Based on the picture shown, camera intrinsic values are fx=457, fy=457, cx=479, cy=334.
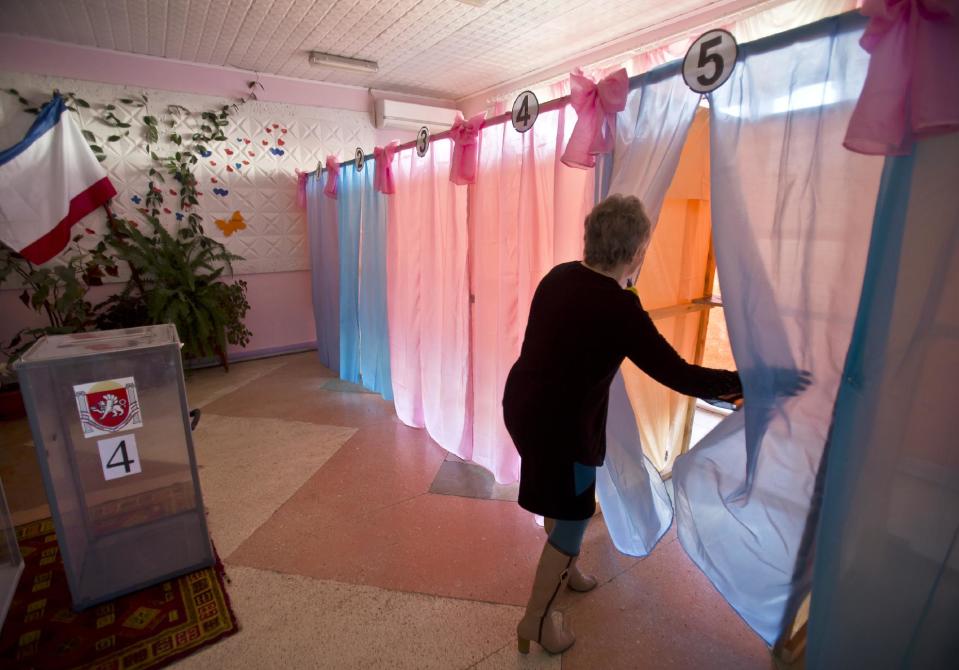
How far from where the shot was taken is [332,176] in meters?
3.75

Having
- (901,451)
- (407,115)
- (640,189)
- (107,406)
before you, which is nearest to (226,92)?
(407,115)

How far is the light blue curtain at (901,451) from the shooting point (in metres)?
0.96

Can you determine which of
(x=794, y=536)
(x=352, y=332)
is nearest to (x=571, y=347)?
(x=794, y=536)

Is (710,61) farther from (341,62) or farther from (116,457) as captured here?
(341,62)

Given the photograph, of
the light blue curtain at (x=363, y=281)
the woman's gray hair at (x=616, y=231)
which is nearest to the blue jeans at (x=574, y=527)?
the woman's gray hair at (x=616, y=231)

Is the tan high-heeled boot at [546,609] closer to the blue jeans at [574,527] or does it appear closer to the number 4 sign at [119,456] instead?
the blue jeans at [574,527]

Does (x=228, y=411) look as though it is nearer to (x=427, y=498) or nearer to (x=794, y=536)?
(x=427, y=498)

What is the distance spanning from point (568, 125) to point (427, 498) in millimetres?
1869

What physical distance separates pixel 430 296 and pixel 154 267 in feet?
8.46

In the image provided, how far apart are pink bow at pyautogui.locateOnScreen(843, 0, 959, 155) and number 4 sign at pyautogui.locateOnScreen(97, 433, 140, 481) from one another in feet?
7.52

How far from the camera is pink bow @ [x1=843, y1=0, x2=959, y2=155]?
0.88 metres

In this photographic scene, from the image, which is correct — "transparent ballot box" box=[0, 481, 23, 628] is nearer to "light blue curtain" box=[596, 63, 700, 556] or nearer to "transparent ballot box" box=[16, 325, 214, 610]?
"transparent ballot box" box=[16, 325, 214, 610]

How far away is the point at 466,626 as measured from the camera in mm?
1605

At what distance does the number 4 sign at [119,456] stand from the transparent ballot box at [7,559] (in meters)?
0.51
